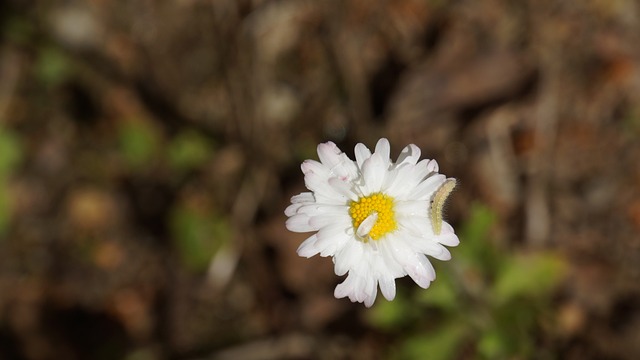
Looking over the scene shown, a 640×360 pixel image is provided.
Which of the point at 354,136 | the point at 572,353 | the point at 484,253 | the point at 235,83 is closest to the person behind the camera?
the point at 484,253

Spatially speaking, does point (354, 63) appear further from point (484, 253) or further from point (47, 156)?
point (47, 156)

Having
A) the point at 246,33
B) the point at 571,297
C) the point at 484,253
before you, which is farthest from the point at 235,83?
the point at 571,297

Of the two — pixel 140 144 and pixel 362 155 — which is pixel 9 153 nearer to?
pixel 140 144

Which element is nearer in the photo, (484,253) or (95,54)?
(484,253)

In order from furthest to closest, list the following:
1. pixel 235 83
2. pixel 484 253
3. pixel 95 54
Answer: pixel 95 54 < pixel 235 83 < pixel 484 253

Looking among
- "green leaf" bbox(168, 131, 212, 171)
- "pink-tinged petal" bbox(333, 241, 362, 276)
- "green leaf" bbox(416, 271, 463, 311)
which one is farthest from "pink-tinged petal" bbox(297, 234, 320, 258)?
"green leaf" bbox(168, 131, 212, 171)

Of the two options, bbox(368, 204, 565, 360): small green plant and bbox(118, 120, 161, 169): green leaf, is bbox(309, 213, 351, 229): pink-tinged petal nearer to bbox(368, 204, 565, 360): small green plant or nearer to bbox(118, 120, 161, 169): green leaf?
bbox(368, 204, 565, 360): small green plant

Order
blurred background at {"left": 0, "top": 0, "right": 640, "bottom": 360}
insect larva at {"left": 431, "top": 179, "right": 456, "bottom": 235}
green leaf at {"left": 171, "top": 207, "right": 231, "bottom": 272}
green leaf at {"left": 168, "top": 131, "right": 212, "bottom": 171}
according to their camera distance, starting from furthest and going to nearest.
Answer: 1. green leaf at {"left": 168, "top": 131, "right": 212, "bottom": 171}
2. green leaf at {"left": 171, "top": 207, "right": 231, "bottom": 272}
3. blurred background at {"left": 0, "top": 0, "right": 640, "bottom": 360}
4. insect larva at {"left": 431, "top": 179, "right": 456, "bottom": 235}
